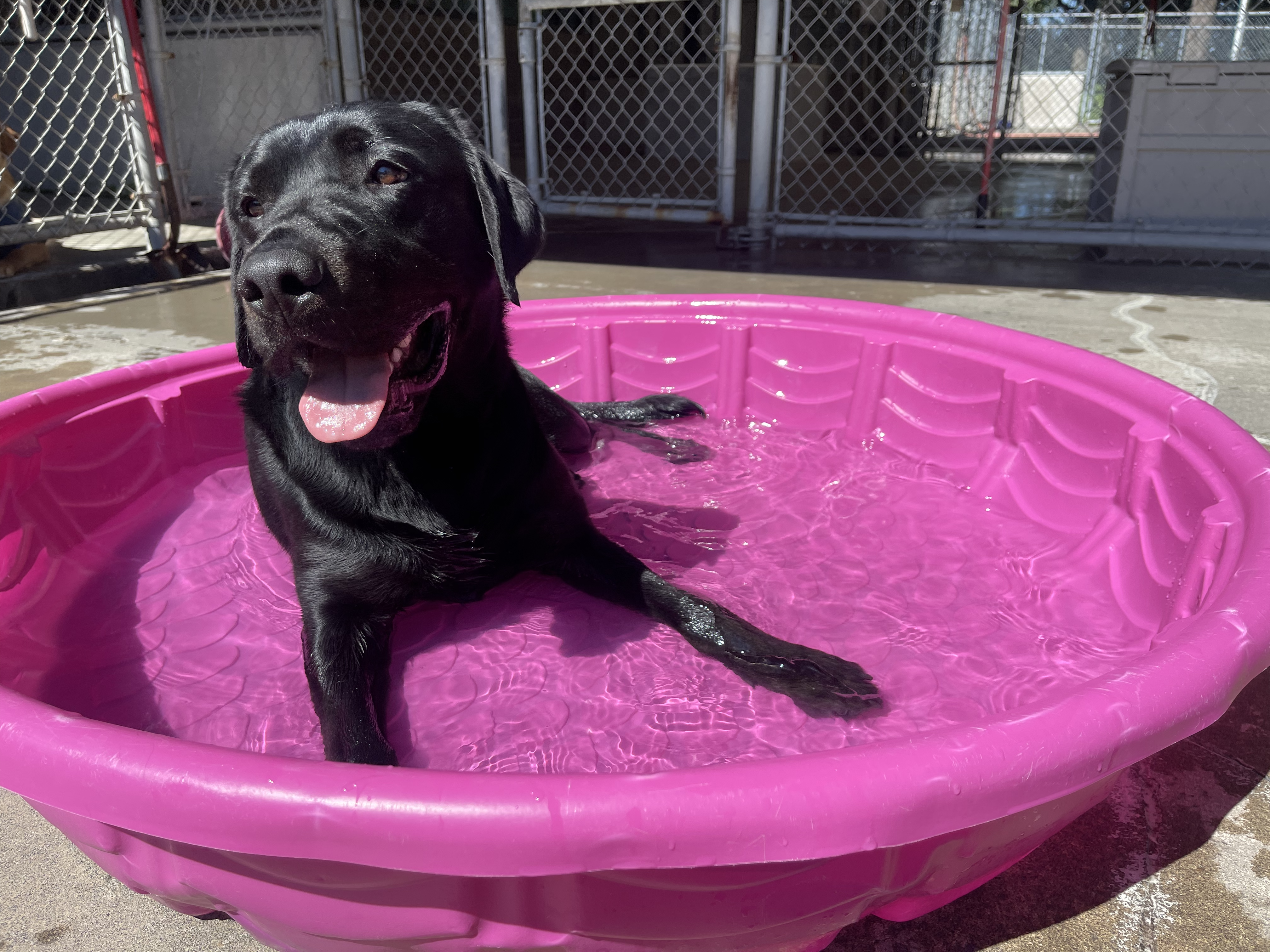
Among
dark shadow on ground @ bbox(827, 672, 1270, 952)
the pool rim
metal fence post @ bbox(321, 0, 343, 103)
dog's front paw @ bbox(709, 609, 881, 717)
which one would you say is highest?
metal fence post @ bbox(321, 0, 343, 103)

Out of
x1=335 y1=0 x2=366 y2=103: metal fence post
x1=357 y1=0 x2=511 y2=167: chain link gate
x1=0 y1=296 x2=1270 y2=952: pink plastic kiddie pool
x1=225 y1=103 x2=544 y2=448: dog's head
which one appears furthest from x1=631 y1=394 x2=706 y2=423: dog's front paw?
x1=357 y1=0 x2=511 y2=167: chain link gate

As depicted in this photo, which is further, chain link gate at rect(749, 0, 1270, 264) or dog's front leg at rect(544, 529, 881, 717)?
chain link gate at rect(749, 0, 1270, 264)

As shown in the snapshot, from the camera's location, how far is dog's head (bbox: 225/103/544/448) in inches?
60.9

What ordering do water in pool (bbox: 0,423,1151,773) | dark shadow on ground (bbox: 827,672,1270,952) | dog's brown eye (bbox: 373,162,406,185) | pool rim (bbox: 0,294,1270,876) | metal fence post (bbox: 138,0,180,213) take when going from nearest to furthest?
1. pool rim (bbox: 0,294,1270,876)
2. dark shadow on ground (bbox: 827,672,1270,952)
3. dog's brown eye (bbox: 373,162,406,185)
4. water in pool (bbox: 0,423,1151,773)
5. metal fence post (bbox: 138,0,180,213)

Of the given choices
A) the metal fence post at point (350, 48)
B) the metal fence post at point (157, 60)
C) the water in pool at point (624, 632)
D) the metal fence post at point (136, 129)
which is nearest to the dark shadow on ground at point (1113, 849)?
the water in pool at point (624, 632)

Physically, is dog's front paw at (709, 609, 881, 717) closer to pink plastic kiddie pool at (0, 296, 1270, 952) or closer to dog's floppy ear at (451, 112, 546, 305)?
pink plastic kiddie pool at (0, 296, 1270, 952)

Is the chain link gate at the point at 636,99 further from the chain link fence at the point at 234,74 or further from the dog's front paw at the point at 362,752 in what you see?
the dog's front paw at the point at 362,752

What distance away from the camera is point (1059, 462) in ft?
8.64

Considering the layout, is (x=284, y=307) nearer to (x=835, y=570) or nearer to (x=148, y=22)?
(x=835, y=570)

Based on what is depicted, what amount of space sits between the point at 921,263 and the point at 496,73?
310cm

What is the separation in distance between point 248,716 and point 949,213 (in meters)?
7.03

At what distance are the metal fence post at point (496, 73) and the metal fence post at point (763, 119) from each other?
167 cm

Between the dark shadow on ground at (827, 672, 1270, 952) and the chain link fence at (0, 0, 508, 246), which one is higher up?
the chain link fence at (0, 0, 508, 246)

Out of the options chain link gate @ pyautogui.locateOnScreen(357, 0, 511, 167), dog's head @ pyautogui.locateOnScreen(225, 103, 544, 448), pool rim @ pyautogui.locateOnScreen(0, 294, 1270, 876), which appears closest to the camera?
pool rim @ pyautogui.locateOnScreen(0, 294, 1270, 876)
